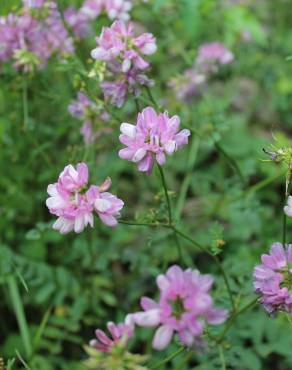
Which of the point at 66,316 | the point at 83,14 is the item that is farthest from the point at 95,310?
the point at 83,14

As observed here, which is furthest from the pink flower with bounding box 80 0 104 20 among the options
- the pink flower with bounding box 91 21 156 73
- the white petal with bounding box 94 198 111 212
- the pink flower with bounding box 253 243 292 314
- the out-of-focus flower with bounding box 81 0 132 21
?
the pink flower with bounding box 253 243 292 314

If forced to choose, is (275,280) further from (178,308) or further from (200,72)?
(200,72)

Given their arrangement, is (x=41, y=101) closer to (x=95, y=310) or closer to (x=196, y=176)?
(x=196, y=176)

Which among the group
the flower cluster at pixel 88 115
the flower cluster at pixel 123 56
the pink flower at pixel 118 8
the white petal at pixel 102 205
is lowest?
the white petal at pixel 102 205

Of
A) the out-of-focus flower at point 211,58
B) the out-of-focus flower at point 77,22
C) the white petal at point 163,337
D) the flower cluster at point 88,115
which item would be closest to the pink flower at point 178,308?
the white petal at point 163,337

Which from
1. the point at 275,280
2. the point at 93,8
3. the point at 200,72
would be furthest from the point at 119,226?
the point at 275,280

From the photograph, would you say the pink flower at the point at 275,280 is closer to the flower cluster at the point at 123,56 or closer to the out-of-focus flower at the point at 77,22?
the flower cluster at the point at 123,56
